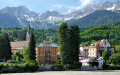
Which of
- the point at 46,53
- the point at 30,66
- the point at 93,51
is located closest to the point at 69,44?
the point at 30,66

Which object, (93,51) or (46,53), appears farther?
(93,51)

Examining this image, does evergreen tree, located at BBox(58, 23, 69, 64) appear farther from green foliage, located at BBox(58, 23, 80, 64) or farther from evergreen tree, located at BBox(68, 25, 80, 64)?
evergreen tree, located at BBox(68, 25, 80, 64)

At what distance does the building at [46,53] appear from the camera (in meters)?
81.9

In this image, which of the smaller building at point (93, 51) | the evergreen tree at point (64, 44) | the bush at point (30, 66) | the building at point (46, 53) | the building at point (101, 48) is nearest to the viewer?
the bush at point (30, 66)

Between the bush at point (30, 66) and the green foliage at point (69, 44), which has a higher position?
the green foliage at point (69, 44)

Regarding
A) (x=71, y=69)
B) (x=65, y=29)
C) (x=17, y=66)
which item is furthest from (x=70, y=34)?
(x=17, y=66)

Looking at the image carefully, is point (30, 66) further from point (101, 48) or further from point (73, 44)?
point (101, 48)

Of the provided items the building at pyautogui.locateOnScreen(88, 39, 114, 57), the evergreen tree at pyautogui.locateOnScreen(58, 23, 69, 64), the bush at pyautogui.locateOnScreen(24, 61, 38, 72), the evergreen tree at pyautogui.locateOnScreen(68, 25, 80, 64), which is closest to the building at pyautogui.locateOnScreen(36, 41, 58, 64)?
the evergreen tree at pyautogui.locateOnScreen(58, 23, 69, 64)

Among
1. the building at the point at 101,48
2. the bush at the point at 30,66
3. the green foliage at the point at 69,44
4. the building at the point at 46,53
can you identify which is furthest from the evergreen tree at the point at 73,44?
the building at the point at 101,48

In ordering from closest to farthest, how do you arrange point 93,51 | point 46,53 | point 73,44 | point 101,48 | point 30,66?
1. point 30,66
2. point 73,44
3. point 46,53
4. point 101,48
5. point 93,51

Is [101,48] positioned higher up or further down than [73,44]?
further down

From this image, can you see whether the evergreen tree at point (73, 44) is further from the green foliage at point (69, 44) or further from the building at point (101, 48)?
the building at point (101, 48)

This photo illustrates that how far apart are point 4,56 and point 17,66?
1842cm

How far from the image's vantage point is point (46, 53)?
3255 inches
